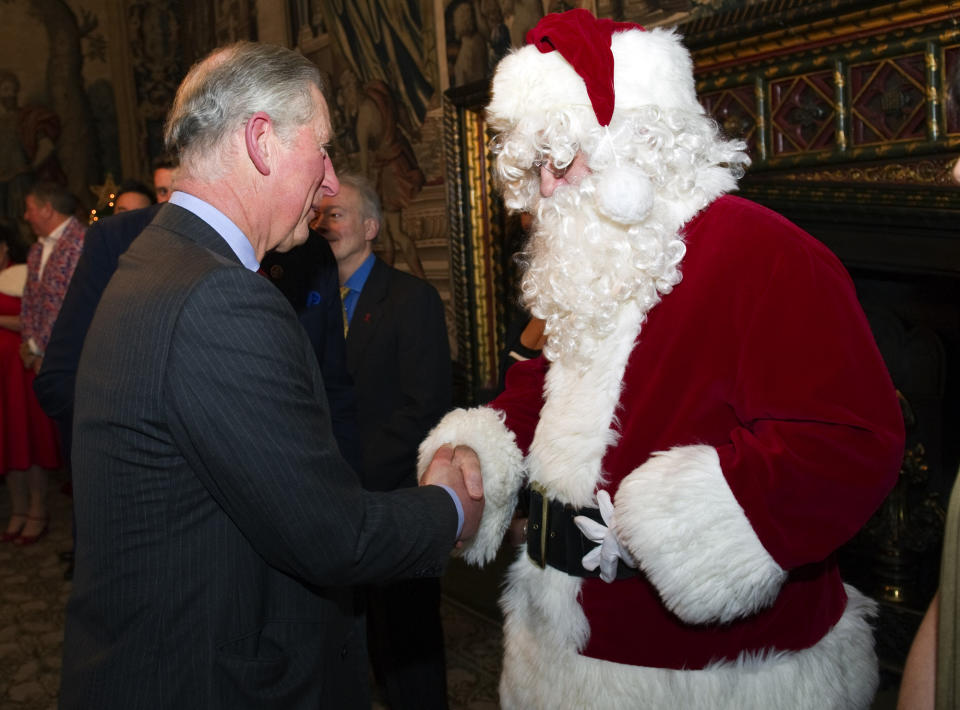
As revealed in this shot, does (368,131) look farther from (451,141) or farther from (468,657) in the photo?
(468,657)

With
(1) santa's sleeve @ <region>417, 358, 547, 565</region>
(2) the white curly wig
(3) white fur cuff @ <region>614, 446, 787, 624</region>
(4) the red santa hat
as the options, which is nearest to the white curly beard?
(2) the white curly wig

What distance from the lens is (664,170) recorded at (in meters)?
1.74

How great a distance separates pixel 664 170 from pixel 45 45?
10.9m

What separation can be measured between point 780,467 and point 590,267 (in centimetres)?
61

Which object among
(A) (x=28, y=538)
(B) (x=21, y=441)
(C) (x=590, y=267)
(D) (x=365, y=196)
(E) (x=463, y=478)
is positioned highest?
(D) (x=365, y=196)

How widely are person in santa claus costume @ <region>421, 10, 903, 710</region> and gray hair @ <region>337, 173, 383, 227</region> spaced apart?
162 centimetres

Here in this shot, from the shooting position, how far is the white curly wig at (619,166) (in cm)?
172

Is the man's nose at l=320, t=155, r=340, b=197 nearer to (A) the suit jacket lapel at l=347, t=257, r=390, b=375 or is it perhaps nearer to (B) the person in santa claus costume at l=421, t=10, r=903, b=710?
(B) the person in santa claus costume at l=421, t=10, r=903, b=710

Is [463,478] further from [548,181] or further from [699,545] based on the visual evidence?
[548,181]

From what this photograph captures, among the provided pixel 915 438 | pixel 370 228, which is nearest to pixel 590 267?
pixel 370 228

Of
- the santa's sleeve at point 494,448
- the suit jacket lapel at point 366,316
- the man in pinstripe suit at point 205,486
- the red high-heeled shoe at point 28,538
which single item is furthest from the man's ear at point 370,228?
the red high-heeled shoe at point 28,538

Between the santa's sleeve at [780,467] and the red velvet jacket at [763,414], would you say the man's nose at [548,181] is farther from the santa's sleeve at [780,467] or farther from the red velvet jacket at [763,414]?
the santa's sleeve at [780,467]

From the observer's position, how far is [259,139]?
1.66 meters

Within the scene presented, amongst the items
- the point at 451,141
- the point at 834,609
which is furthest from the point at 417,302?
the point at 451,141
